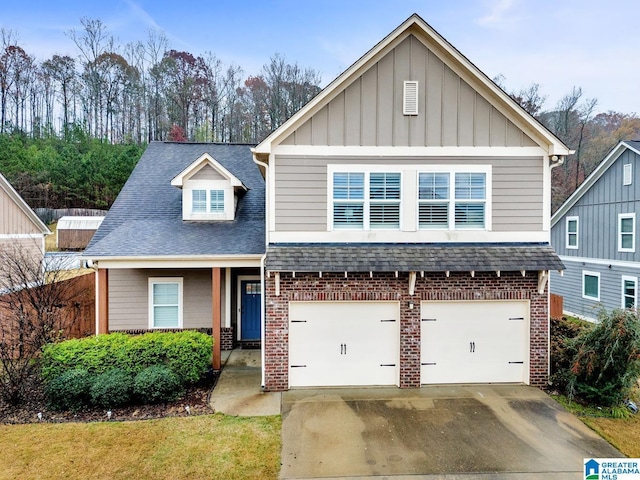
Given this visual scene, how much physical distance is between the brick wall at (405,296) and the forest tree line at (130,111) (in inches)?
879

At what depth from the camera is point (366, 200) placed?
7.49 m

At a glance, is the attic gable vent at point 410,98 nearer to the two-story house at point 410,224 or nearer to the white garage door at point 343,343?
the two-story house at point 410,224

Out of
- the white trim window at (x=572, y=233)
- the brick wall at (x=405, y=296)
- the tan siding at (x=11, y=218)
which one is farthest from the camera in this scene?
the white trim window at (x=572, y=233)

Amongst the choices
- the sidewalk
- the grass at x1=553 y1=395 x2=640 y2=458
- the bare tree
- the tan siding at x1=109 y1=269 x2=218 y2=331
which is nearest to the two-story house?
the sidewalk

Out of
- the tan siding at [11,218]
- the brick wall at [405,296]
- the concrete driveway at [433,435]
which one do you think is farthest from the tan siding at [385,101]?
the tan siding at [11,218]

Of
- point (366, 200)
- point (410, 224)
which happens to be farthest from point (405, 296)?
point (366, 200)

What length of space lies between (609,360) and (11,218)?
21.0 metres

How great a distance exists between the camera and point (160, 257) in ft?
27.2

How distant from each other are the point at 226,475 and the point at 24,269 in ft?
25.6

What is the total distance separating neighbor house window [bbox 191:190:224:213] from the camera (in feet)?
32.5

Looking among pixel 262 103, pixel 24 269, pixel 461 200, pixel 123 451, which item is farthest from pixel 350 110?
pixel 262 103

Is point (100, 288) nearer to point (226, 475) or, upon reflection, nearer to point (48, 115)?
point (226, 475)

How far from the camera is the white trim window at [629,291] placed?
12539 mm

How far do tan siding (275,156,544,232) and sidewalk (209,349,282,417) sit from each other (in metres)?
3.57
